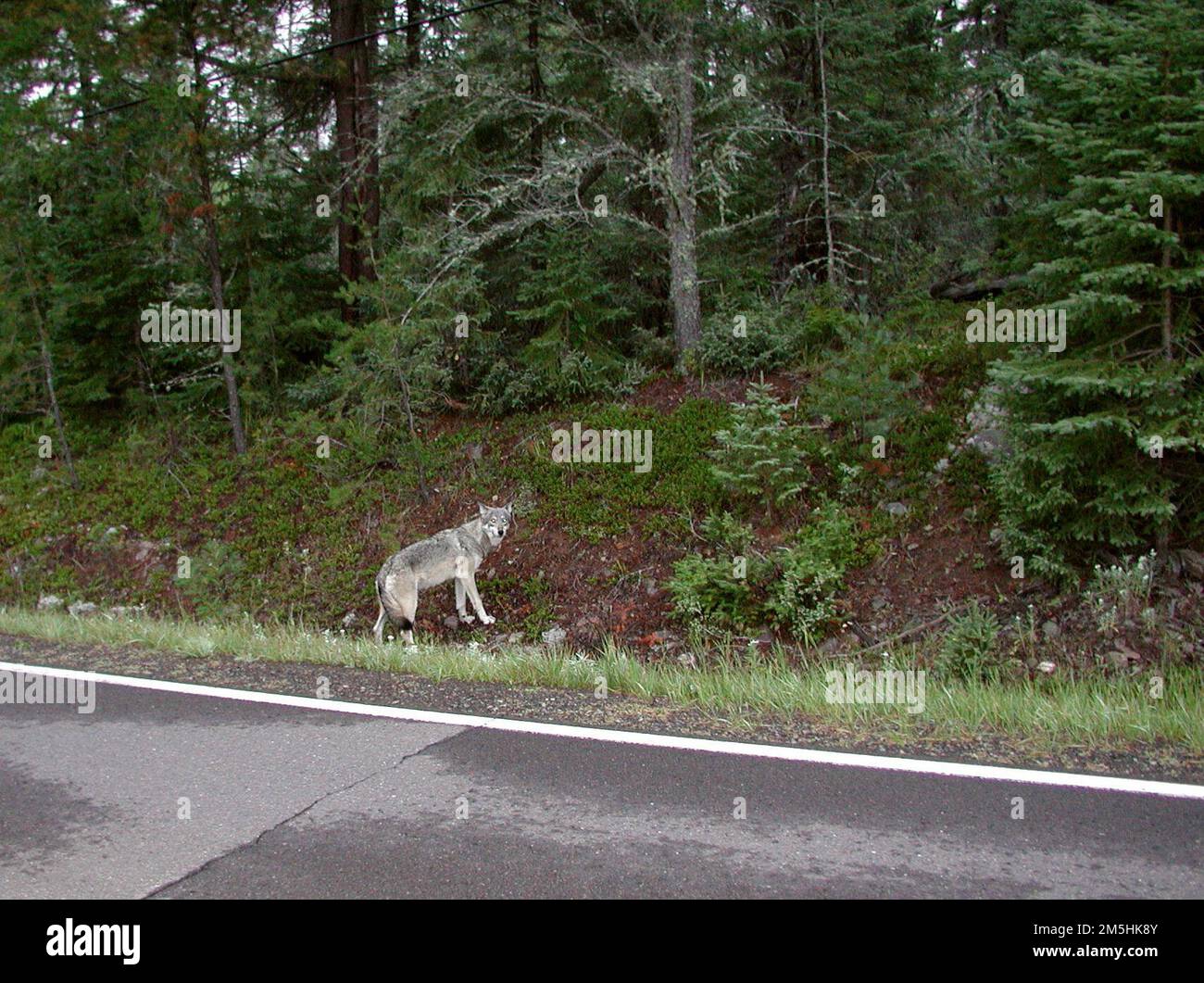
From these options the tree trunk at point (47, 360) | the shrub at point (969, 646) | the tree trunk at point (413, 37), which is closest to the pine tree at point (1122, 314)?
the shrub at point (969, 646)

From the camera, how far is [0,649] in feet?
30.8

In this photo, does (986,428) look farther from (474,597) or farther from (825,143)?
(474,597)

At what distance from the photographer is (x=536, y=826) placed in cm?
451

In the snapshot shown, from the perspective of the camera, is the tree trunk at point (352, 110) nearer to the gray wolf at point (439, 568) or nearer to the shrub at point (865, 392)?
the gray wolf at point (439, 568)

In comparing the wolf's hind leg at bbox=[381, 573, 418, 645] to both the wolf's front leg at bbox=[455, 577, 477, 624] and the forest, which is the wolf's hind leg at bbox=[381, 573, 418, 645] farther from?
the wolf's front leg at bbox=[455, 577, 477, 624]

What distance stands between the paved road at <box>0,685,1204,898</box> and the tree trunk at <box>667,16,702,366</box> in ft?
33.6

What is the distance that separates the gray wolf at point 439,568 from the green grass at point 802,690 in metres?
1.22

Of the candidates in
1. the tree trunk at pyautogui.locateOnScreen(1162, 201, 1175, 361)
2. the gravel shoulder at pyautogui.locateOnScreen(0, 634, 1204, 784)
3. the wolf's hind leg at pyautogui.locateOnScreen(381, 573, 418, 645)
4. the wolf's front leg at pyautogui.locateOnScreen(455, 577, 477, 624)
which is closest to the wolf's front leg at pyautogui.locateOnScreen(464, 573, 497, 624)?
the wolf's front leg at pyautogui.locateOnScreen(455, 577, 477, 624)

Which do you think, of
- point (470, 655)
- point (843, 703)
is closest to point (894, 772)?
point (843, 703)

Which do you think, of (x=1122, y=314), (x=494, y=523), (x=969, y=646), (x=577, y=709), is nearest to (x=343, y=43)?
(x=494, y=523)

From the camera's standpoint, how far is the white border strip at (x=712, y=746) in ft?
16.0
